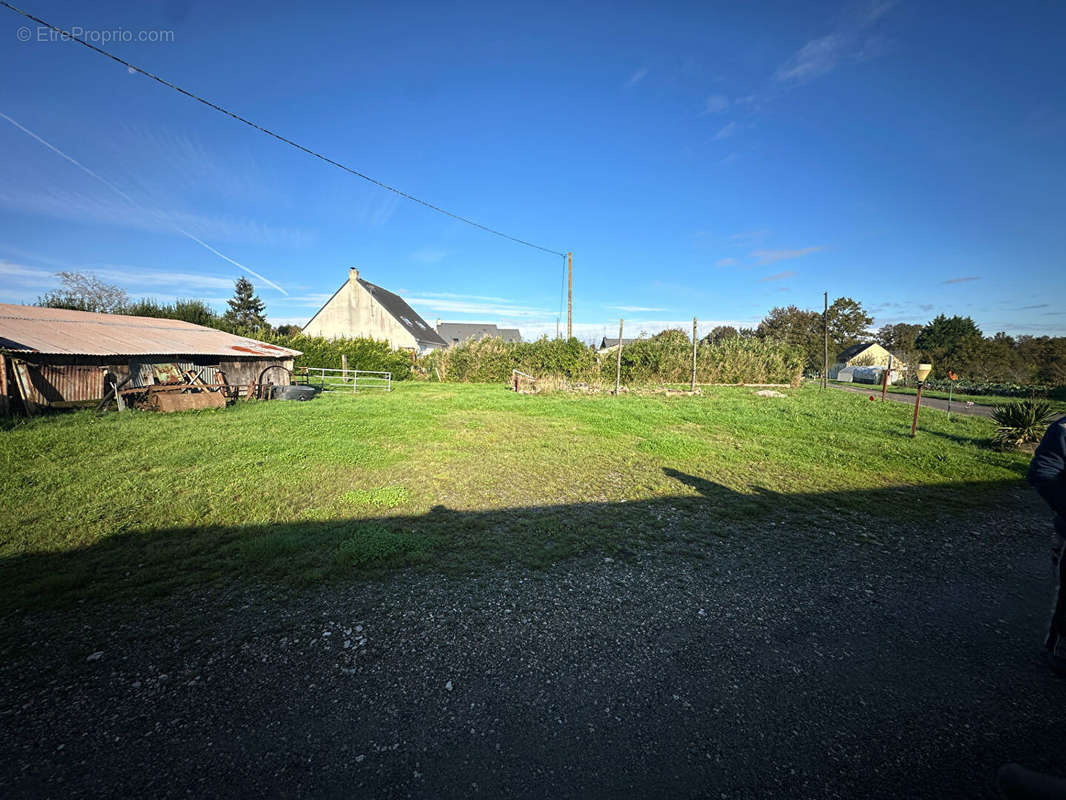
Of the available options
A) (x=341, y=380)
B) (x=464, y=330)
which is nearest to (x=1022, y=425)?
(x=341, y=380)

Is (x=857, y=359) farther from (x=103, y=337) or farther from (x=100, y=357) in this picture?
(x=103, y=337)

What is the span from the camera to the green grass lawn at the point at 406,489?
166 inches

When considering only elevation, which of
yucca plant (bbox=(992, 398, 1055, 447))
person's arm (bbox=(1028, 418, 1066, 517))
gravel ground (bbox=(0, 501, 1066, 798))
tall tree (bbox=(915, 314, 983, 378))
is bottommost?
gravel ground (bbox=(0, 501, 1066, 798))

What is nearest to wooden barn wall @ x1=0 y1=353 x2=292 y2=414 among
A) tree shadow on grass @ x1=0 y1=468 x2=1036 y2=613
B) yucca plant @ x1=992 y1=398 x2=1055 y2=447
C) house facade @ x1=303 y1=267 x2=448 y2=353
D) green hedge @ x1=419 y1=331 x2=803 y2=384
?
tree shadow on grass @ x1=0 y1=468 x2=1036 y2=613

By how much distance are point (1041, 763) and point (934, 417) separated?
15686 mm

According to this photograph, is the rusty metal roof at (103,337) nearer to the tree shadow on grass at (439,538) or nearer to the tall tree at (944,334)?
the tree shadow on grass at (439,538)

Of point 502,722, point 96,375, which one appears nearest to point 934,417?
point 502,722

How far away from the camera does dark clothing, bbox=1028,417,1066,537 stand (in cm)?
264

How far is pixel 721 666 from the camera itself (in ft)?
9.33

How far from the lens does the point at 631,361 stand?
24.5 meters

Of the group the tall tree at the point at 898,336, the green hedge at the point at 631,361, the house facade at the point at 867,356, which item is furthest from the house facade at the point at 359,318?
the tall tree at the point at 898,336

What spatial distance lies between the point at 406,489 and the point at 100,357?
1246 centimetres

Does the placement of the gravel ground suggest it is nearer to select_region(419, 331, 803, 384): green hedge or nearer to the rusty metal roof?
the rusty metal roof

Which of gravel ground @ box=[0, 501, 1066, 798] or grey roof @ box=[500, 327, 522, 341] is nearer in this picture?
gravel ground @ box=[0, 501, 1066, 798]
